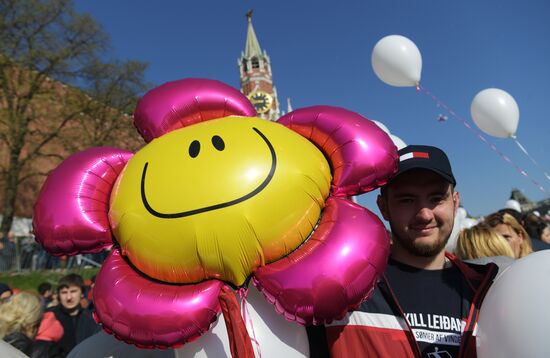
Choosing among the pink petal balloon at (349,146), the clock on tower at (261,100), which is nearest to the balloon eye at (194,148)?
the pink petal balloon at (349,146)

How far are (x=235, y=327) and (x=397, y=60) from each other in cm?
450

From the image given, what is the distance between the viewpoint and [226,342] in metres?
1.29

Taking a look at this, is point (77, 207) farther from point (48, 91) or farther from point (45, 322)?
point (48, 91)

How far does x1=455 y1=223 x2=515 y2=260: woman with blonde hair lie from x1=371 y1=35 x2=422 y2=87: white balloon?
2854 mm

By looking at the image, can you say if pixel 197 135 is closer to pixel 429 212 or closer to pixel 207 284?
pixel 207 284

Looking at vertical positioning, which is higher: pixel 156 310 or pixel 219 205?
pixel 219 205

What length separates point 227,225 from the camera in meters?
1.22

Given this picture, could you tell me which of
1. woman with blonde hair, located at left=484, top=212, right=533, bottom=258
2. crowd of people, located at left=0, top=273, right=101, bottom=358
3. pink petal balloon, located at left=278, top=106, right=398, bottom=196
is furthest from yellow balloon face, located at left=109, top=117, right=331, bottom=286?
woman with blonde hair, located at left=484, top=212, right=533, bottom=258

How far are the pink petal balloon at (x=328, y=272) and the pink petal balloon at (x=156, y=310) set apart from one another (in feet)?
0.61

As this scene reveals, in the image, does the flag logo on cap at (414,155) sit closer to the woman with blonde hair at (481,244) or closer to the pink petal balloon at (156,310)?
the pink petal balloon at (156,310)

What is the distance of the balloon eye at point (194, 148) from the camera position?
4.32ft

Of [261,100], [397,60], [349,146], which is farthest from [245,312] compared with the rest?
[261,100]

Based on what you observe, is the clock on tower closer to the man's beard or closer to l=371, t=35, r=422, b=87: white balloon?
l=371, t=35, r=422, b=87: white balloon

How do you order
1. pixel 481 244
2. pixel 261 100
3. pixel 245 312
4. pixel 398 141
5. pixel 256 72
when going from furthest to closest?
pixel 256 72 < pixel 261 100 < pixel 398 141 < pixel 481 244 < pixel 245 312
